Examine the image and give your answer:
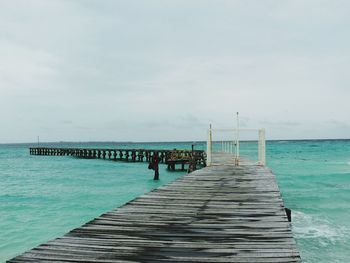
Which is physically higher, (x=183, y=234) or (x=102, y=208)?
(x=183, y=234)

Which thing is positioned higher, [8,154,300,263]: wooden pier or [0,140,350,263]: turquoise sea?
[8,154,300,263]: wooden pier

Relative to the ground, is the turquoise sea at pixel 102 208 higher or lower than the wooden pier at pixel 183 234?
lower

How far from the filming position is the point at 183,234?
4984 mm

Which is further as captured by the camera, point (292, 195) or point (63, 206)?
point (292, 195)

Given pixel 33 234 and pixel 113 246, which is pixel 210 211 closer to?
pixel 113 246

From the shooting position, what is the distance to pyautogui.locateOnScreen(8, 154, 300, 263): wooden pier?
13.3 ft

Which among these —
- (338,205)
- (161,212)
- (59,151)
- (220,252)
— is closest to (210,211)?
(161,212)

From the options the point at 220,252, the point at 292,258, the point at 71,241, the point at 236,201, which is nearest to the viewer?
the point at 292,258

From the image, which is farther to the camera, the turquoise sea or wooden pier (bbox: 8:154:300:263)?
the turquoise sea

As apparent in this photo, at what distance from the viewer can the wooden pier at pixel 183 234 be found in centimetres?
405

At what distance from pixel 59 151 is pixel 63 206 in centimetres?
5853

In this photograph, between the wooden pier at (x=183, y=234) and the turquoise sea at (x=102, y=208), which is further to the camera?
the turquoise sea at (x=102, y=208)

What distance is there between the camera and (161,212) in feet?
21.0

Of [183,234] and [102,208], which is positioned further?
[102,208]
